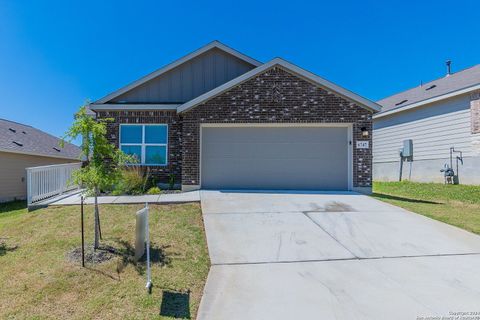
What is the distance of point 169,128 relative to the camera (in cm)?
1120

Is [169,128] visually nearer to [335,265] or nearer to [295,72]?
[295,72]

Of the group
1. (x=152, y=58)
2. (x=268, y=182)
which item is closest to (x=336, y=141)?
(x=268, y=182)

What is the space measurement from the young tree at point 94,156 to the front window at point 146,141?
605 cm

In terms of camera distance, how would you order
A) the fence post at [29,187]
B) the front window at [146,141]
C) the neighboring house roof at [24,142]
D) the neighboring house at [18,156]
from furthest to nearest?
1. the neighboring house roof at [24,142]
2. the neighboring house at [18,156]
3. the front window at [146,141]
4. the fence post at [29,187]

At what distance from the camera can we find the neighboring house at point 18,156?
14.8 meters

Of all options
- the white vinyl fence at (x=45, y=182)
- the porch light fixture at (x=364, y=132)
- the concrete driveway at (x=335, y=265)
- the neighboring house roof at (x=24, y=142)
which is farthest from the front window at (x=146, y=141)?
the porch light fixture at (x=364, y=132)

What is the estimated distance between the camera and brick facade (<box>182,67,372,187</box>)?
10.3 m

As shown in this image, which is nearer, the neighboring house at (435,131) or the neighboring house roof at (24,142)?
the neighboring house at (435,131)

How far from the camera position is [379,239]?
215 inches

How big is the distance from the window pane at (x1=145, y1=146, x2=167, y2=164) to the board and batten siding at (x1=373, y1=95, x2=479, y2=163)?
13428 millimetres

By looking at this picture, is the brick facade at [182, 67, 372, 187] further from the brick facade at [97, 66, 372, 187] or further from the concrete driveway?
the concrete driveway

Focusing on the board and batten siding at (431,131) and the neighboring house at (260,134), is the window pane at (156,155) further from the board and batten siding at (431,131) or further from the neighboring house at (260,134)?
the board and batten siding at (431,131)

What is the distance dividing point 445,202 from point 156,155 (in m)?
10.7

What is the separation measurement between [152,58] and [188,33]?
258 cm
